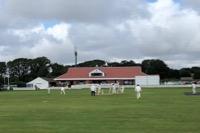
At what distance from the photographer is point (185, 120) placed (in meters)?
23.8

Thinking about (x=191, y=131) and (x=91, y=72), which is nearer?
(x=191, y=131)

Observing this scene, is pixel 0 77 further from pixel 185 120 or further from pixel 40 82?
pixel 185 120

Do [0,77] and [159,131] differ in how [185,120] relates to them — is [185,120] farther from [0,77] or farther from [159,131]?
[0,77]

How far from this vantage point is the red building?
156750 millimetres

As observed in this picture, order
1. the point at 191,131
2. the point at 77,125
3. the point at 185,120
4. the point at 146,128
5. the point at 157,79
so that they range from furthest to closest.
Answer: the point at 157,79
the point at 185,120
the point at 77,125
the point at 146,128
the point at 191,131

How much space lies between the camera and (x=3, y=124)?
75.4 ft

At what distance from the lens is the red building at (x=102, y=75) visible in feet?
514

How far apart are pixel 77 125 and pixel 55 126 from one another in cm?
95

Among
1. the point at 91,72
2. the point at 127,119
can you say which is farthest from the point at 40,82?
the point at 127,119

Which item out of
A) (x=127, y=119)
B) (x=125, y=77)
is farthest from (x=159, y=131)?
(x=125, y=77)

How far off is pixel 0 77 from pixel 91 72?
5220cm

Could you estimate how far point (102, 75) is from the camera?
520ft

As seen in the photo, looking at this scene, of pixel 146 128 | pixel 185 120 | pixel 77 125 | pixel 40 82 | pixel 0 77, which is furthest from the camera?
pixel 0 77

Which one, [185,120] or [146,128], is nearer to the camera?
[146,128]
